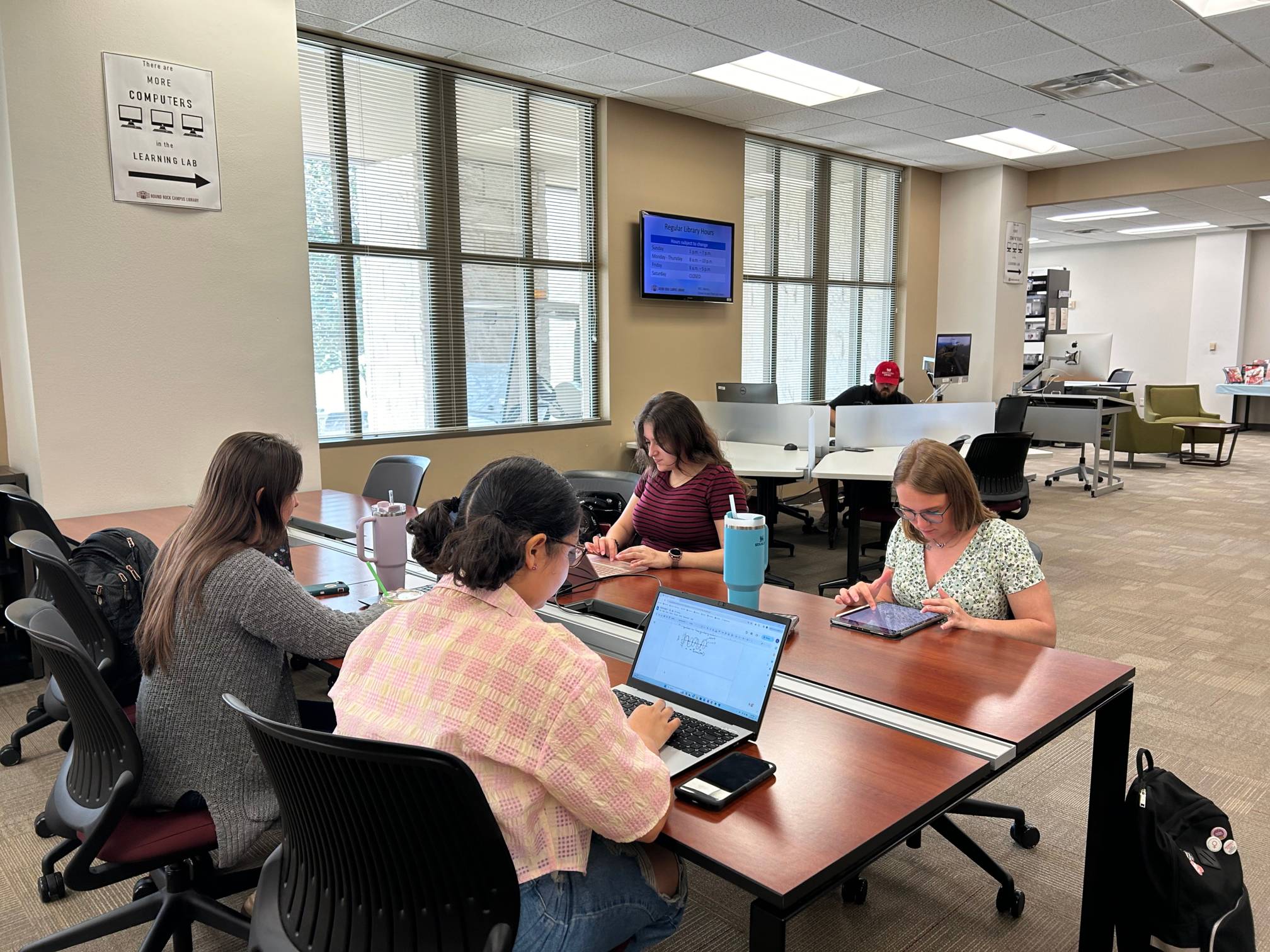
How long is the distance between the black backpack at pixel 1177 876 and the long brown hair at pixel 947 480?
0.63 m

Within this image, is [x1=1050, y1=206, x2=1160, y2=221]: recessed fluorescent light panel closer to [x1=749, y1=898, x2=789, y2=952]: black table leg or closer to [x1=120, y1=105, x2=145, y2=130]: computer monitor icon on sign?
[x1=120, y1=105, x2=145, y2=130]: computer monitor icon on sign

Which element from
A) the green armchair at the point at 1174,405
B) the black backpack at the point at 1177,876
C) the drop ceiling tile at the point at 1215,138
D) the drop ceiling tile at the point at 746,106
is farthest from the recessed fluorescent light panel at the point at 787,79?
the green armchair at the point at 1174,405

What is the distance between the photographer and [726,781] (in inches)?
51.0

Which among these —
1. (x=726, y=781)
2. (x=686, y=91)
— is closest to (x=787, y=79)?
(x=686, y=91)

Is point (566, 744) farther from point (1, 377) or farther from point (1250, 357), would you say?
point (1250, 357)

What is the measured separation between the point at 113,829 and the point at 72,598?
0.65 meters

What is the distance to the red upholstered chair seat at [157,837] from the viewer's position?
5.39ft

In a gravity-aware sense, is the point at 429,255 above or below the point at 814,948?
above

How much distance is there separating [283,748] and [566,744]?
0.35 metres

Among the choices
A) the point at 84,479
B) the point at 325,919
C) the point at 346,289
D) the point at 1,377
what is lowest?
the point at 325,919

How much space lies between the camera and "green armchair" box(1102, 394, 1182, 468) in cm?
940

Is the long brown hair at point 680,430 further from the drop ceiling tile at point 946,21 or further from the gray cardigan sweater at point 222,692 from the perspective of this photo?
the drop ceiling tile at point 946,21

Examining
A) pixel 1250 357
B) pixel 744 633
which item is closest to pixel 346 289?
pixel 744 633

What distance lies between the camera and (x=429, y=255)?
5102 millimetres
